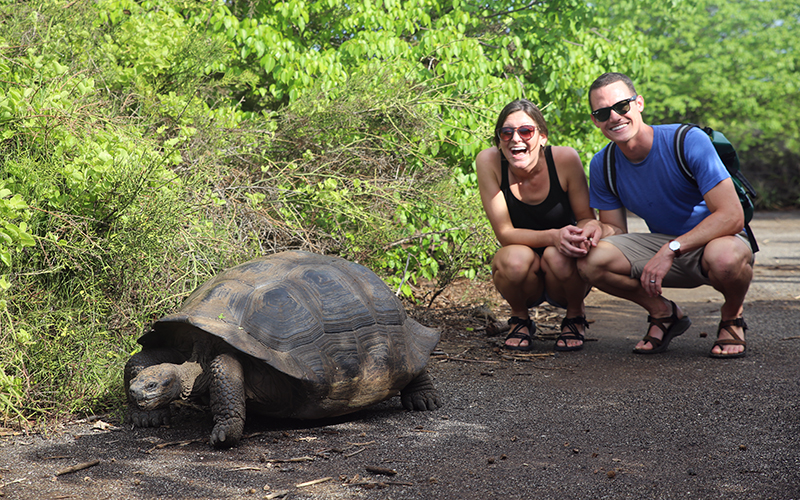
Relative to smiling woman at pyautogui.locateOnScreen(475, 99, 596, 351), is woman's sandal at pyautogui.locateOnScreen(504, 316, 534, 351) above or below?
below

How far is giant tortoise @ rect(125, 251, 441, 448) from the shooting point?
248cm

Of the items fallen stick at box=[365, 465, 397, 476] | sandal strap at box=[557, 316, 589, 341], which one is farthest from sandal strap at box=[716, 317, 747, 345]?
fallen stick at box=[365, 465, 397, 476]

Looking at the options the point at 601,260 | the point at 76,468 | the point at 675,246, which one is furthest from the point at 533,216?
the point at 76,468

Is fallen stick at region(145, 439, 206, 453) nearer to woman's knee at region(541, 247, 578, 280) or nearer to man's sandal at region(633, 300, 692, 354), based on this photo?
woman's knee at region(541, 247, 578, 280)

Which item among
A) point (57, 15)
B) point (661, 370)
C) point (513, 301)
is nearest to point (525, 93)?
point (513, 301)

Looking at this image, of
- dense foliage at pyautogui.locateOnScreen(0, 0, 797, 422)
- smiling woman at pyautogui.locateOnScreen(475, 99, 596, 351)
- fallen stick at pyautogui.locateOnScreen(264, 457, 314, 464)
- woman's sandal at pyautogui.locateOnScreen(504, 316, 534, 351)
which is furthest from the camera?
woman's sandal at pyautogui.locateOnScreen(504, 316, 534, 351)

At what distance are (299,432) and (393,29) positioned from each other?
3470 millimetres

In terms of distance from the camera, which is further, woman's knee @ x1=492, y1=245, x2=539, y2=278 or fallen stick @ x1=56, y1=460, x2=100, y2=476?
woman's knee @ x1=492, y1=245, x2=539, y2=278

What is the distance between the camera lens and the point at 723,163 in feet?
12.2

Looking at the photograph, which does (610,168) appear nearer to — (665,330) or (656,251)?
(656,251)

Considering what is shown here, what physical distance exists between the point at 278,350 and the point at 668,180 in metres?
2.33

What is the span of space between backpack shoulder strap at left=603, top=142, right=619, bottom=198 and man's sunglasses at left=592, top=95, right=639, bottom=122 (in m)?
0.25

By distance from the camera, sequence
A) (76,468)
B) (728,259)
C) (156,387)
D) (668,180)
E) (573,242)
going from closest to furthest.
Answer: (76,468)
(156,387)
(728,259)
(668,180)
(573,242)

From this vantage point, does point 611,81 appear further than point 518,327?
No
